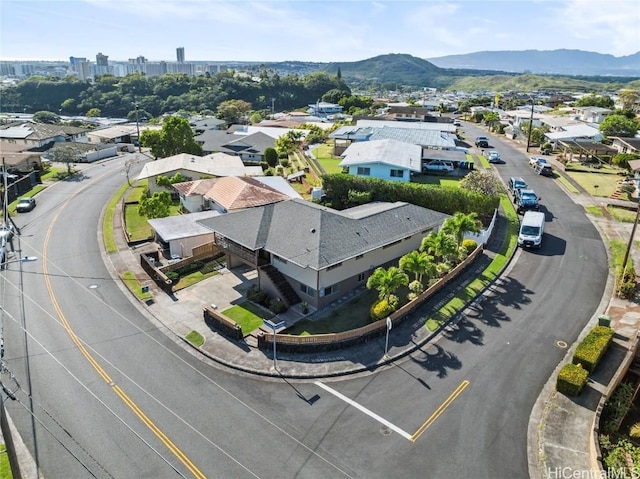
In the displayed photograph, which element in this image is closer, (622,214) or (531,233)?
(531,233)

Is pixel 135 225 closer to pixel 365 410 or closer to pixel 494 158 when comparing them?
pixel 365 410

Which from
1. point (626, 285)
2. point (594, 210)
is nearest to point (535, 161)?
point (594, 210)

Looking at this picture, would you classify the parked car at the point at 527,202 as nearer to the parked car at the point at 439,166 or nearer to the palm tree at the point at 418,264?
the parked car at the point at 439,166

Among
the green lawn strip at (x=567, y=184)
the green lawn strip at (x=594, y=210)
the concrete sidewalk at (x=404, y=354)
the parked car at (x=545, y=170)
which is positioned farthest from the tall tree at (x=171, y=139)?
the green lawn strip at (x=594, y=210)

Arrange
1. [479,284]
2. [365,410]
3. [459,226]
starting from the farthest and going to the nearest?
1. [459,226]
2. [479,284]
3. [365,410]

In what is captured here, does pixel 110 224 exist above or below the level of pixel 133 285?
above

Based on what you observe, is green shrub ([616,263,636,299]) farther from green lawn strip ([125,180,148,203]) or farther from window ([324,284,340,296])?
green lawn strip ([125,180,148,203])

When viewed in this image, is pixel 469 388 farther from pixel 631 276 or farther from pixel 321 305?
pixel 631 276

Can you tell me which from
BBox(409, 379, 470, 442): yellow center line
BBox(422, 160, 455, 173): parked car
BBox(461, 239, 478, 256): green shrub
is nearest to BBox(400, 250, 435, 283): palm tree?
BBox(409, 379, 470, 442): yellow center line
